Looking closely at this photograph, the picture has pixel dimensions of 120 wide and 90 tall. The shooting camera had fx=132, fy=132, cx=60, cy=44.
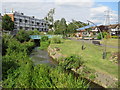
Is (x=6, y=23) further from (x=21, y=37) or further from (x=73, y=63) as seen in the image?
(x=73, y=63)

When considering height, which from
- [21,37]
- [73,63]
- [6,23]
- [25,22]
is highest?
[25,22]

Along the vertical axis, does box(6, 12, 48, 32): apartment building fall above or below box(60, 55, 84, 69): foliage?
above

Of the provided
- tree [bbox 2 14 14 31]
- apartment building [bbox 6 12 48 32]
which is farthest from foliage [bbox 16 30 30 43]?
apartment building [bbox 6 12 48 32]

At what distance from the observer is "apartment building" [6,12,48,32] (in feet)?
198

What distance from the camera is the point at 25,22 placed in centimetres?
6881

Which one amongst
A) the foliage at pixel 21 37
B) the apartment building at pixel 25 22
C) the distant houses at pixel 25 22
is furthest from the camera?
the apartment building at pixel 25 22

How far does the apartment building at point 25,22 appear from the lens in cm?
6030

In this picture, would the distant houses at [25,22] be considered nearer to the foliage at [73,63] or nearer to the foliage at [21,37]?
the foliage at [21,37]

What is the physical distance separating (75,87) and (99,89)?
3829 mm

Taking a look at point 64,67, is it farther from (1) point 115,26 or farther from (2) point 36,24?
(2) point 36,24

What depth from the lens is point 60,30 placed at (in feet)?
148

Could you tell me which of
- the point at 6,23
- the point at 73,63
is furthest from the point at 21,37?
the point at 73,63

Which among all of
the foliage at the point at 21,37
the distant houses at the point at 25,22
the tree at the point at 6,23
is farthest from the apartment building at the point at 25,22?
the foliage at the point at 21,37

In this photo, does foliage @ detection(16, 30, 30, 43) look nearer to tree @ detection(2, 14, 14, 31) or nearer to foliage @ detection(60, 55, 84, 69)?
tree @ detection(2, 14, 14, 31)
